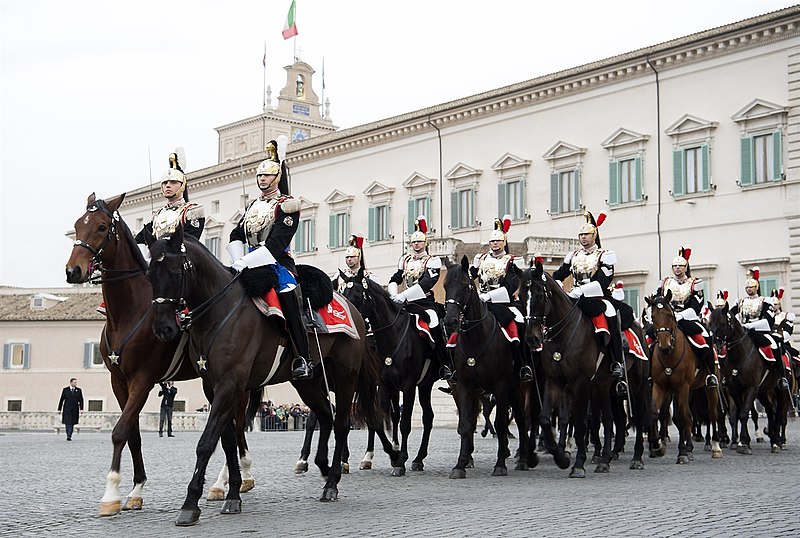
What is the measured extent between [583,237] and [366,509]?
612 centimetres

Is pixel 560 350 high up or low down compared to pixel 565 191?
down

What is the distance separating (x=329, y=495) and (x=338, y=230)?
44.9 m

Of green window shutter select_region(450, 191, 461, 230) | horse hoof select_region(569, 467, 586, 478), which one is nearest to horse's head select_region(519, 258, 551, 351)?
horse hoof select_region(569, 467, 586, 478)

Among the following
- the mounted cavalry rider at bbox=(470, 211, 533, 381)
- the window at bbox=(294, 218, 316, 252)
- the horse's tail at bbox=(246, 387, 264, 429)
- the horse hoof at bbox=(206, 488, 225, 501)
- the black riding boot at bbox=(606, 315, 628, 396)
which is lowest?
the horse hoof at bbox=(206, 488, 225, 501)

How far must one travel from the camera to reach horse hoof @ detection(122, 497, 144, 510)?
10.7 metres

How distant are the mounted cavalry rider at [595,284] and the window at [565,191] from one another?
29.0 meters

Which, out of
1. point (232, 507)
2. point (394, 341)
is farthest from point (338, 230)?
point (232, 507)

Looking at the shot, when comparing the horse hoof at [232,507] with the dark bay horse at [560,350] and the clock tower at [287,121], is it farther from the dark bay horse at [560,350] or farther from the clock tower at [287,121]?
the clock tower at [287,121]

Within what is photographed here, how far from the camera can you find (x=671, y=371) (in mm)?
17359

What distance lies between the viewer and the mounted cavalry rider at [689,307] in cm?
1802

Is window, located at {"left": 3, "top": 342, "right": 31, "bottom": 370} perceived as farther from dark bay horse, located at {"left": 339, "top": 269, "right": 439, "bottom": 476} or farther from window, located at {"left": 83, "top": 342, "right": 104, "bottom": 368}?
→ dark bay horse, located at {"left": 339, "top": 269, "right": 439, "bottom": 476}

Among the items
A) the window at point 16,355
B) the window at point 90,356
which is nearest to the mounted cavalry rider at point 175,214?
the window at point 90,356

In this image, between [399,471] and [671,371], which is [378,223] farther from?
[399,471]

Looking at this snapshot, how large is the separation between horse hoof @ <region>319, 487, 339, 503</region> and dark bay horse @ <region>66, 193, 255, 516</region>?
176 cm
